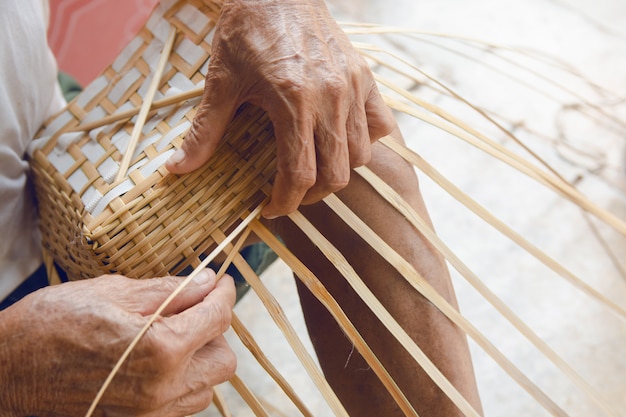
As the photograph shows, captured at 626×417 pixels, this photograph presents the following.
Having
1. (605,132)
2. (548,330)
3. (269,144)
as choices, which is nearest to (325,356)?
(269,144)

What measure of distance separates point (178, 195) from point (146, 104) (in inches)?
6.5

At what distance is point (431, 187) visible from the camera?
1.87 m

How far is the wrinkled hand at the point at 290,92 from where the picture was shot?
72 cm

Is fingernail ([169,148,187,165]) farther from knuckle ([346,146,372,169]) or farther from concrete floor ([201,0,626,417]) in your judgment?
concrete floor ([201,0,626,417])

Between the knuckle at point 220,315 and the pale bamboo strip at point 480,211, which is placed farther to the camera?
the pale bamboo strip at point 480,211

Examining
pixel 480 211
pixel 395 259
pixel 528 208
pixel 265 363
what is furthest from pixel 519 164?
pixel 528 208

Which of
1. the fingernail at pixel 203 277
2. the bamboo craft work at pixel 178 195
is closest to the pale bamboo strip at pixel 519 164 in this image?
the bamboo craft work at pixel 178 195

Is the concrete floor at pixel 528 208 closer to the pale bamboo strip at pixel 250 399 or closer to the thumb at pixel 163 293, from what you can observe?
the pale bamboo strip at pixel 250 399

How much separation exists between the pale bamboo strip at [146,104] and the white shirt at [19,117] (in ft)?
0.71

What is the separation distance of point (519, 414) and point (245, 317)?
751 mm

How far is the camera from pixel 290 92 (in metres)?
0.72

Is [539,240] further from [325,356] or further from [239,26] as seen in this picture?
[239,26]

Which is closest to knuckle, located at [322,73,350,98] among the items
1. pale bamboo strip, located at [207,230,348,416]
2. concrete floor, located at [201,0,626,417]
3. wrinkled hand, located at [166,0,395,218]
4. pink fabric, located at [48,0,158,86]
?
wrinkled hand, located at [166,0,395,218]

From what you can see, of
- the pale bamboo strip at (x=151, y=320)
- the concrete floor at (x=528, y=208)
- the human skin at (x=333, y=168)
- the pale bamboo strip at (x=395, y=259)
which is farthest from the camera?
the concrete floor at (x=528, y=208)
